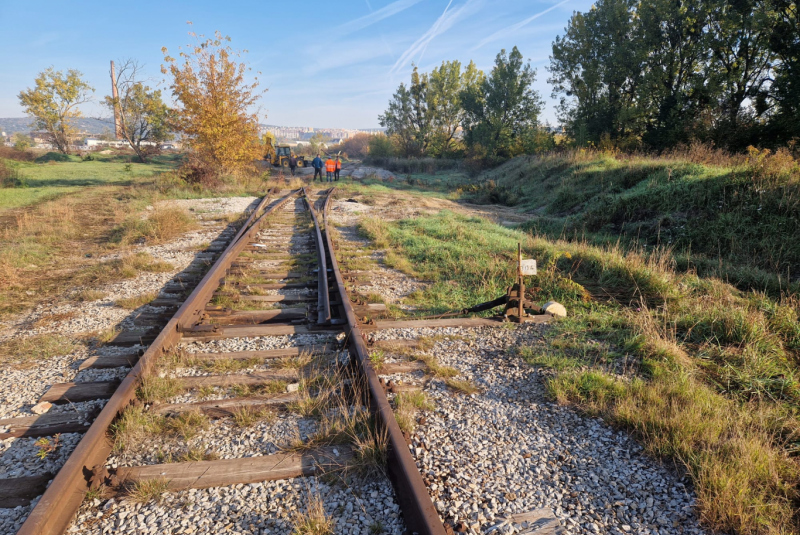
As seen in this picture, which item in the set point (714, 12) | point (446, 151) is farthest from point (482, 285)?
point (446, 151)

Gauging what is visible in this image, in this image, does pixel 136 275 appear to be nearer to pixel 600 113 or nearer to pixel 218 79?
pixel 218 79

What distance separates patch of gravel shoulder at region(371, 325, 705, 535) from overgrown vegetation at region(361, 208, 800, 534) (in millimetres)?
159

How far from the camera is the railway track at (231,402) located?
2211 mm

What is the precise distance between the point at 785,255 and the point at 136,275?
11121 mm

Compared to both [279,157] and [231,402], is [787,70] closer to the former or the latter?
[231,402]

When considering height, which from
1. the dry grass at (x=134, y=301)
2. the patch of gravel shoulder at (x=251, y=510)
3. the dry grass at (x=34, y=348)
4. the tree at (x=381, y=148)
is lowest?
the patch of gravel shoulder at (x=251, y=510)

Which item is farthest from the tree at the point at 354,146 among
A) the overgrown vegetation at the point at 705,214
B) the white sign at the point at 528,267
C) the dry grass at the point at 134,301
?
the white sign at the point at 528,267

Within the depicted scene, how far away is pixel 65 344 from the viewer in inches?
158

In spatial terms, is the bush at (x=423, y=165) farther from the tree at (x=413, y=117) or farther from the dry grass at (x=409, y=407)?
the dry grass at (x=409, y=407)

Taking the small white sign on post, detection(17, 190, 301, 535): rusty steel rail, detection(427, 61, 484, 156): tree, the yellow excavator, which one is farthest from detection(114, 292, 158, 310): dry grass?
detection(427, 61, 484, 156): tree

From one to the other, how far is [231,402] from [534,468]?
212 cm

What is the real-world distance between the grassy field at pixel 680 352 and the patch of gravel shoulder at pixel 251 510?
166 centimetres

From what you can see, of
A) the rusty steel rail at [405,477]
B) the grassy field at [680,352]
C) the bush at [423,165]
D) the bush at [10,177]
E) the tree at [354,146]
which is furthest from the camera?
the tree at [354,146]

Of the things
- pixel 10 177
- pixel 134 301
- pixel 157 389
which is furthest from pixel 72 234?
pixel 10 177
